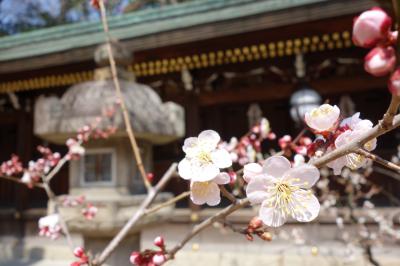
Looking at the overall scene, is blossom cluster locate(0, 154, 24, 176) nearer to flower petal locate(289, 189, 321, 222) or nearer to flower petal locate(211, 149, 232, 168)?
flower petal locate(211, 149, 232, 168)

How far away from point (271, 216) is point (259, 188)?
6 centimetres

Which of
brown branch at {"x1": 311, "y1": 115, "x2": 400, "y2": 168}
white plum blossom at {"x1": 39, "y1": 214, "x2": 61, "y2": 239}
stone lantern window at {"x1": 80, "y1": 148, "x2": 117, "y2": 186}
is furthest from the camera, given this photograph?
stone lantern window at {"x1": 80, "y1": 148, "x2": 117, "y2": 186}

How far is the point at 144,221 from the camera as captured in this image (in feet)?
8.61

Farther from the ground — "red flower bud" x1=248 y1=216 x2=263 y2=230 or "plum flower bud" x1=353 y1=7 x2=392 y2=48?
"plum flower bud" x1=353 y1=7 x2=392 y2=48

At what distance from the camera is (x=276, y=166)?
71cm

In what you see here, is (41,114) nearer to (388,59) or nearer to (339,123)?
(339,123)

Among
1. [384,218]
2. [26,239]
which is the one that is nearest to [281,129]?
[384,218]

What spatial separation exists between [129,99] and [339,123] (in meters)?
2.02

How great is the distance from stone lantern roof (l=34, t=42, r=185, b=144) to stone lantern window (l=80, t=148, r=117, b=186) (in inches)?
9.6

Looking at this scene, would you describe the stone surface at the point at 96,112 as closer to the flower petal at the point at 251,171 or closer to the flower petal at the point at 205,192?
the flower petal at the point at 205,192

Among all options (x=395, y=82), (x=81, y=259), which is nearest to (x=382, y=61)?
(x=395, y=82)

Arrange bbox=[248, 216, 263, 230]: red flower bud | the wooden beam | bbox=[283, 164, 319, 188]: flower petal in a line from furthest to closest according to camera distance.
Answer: the wooden beam < bbox=[248, 216, 263, 230]: red flower bud < bbox=[283, 164, 319, 188]: flower petal

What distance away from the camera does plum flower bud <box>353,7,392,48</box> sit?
480mm

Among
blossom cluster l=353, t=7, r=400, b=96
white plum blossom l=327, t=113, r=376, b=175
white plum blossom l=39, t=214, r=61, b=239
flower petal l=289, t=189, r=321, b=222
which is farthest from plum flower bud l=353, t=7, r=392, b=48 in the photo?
white plum blossom l=39, t=214, r=61, b=239
